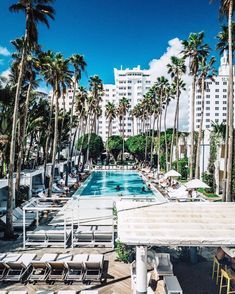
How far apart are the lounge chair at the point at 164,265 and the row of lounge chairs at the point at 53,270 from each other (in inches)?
93.3

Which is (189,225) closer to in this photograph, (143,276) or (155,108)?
(143,276)

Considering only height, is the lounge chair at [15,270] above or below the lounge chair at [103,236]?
below

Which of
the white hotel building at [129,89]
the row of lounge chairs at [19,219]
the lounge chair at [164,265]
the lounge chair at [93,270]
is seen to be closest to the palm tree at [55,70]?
the row of lounge chairs at [19,219]

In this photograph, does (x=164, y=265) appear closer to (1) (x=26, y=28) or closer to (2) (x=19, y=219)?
(2) (x=19, y=219)

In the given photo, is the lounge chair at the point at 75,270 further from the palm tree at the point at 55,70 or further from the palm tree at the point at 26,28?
the palm tree at the point at 55,70

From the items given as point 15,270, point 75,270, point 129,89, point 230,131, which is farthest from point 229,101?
point 129,89

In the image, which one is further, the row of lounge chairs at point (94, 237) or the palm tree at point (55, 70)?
the palm tree at point (55, 70)

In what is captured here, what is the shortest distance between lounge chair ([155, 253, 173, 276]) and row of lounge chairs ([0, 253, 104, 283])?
237cm

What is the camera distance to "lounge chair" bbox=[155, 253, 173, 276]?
12030 mm

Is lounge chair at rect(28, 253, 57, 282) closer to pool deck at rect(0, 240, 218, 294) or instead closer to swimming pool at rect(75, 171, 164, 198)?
pool deck at rect(0, 240, 218, 294)

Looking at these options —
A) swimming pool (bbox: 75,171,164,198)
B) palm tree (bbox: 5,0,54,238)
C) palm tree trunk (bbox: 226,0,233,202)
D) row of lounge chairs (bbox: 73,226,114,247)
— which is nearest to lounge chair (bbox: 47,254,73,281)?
row of lounge chairs (bbox: 73,226,114,247)

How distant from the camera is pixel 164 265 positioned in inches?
489

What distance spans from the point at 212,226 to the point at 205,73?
31024mm

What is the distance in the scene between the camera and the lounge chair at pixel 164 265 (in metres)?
12.0
